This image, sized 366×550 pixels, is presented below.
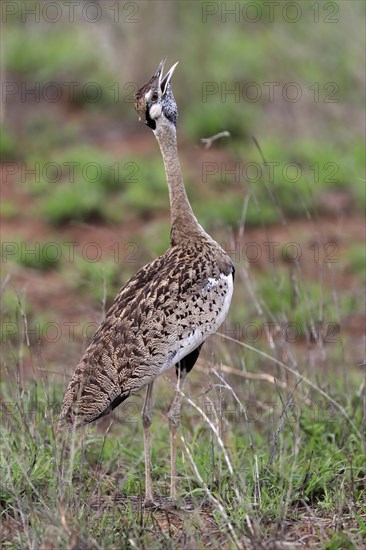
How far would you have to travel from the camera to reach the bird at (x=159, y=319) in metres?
3.97

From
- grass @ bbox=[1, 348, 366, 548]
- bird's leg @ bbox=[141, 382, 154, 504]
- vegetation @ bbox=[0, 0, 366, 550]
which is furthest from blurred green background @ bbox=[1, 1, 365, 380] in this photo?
bird's leg @ bbox=[141, 382, 154, 504]

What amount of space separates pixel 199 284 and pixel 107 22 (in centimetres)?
707

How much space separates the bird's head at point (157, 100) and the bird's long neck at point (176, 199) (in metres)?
0.05

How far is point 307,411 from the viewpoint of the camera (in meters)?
5.08

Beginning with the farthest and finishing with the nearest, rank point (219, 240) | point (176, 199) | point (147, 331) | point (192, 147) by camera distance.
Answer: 1. point (192, 147)
2. point (219, 240)
3. point (176, 199)
4. point (147, 331)

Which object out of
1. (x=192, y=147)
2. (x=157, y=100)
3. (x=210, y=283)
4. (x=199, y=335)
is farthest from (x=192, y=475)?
(x=192, y=147)

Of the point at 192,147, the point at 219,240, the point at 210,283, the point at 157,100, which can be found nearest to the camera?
the point at 210,283

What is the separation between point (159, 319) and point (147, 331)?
0.22 ft

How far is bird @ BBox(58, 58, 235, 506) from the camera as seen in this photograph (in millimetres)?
3975

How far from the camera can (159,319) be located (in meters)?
4.06

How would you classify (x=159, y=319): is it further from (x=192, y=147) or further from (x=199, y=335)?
(x=192, y=147)

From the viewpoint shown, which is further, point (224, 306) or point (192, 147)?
point (192, 147)

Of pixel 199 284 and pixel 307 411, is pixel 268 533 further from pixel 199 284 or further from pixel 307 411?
pixel 307 411

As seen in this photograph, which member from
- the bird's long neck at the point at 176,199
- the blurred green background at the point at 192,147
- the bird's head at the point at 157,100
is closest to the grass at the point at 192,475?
the bird's long neck at the point at 176,199
